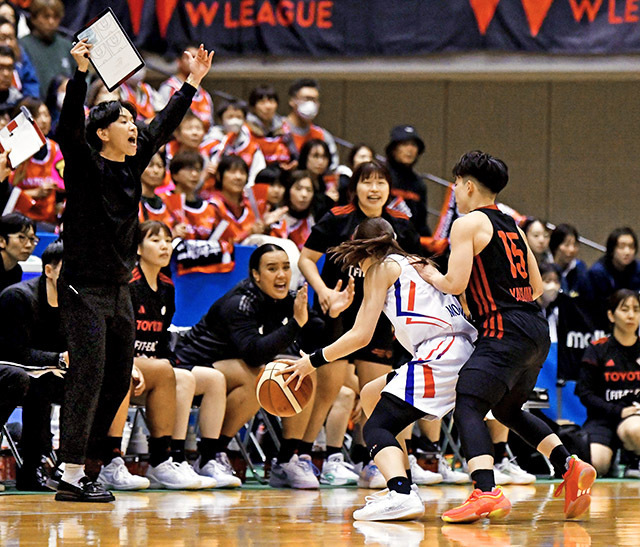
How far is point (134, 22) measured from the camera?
1251cm

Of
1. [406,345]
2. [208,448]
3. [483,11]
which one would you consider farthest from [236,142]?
[406,345]

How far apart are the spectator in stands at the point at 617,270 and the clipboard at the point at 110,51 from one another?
17.2 ft

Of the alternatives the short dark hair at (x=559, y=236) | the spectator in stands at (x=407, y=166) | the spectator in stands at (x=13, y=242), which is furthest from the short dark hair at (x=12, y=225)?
the short dark hair at (x=559, y=236)

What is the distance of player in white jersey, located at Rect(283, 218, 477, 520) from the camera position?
196 inches

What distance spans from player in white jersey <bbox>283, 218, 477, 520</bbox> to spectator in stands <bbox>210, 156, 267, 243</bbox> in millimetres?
3300

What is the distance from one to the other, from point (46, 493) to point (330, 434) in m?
1.96

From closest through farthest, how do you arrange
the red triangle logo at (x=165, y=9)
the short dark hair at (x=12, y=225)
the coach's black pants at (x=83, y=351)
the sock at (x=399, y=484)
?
the sock at (x=399, y=484) → the coach's black pants at (x=83, y=351) → the short dark hair at (x=12, y=225) → the red triangle logo at (x=165, y=9)

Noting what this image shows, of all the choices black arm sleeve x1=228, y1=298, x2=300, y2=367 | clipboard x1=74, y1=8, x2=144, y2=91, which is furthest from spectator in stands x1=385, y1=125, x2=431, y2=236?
clipboard x1=74, y1=8, x2=144, y2=91

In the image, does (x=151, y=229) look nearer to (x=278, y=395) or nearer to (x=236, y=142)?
(x=278, y=395)

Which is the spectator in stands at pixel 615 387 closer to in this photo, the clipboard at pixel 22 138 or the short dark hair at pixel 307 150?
the short dark hair at pixel 307 150

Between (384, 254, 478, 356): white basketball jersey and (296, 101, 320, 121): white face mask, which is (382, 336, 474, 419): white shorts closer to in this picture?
(384, 254, 478, 356): white basketball jersey

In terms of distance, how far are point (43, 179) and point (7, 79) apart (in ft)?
3.43

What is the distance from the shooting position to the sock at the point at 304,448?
6.90 m

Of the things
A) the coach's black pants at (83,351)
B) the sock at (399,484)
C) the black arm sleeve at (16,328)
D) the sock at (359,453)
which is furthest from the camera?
the sock at (359,453)
